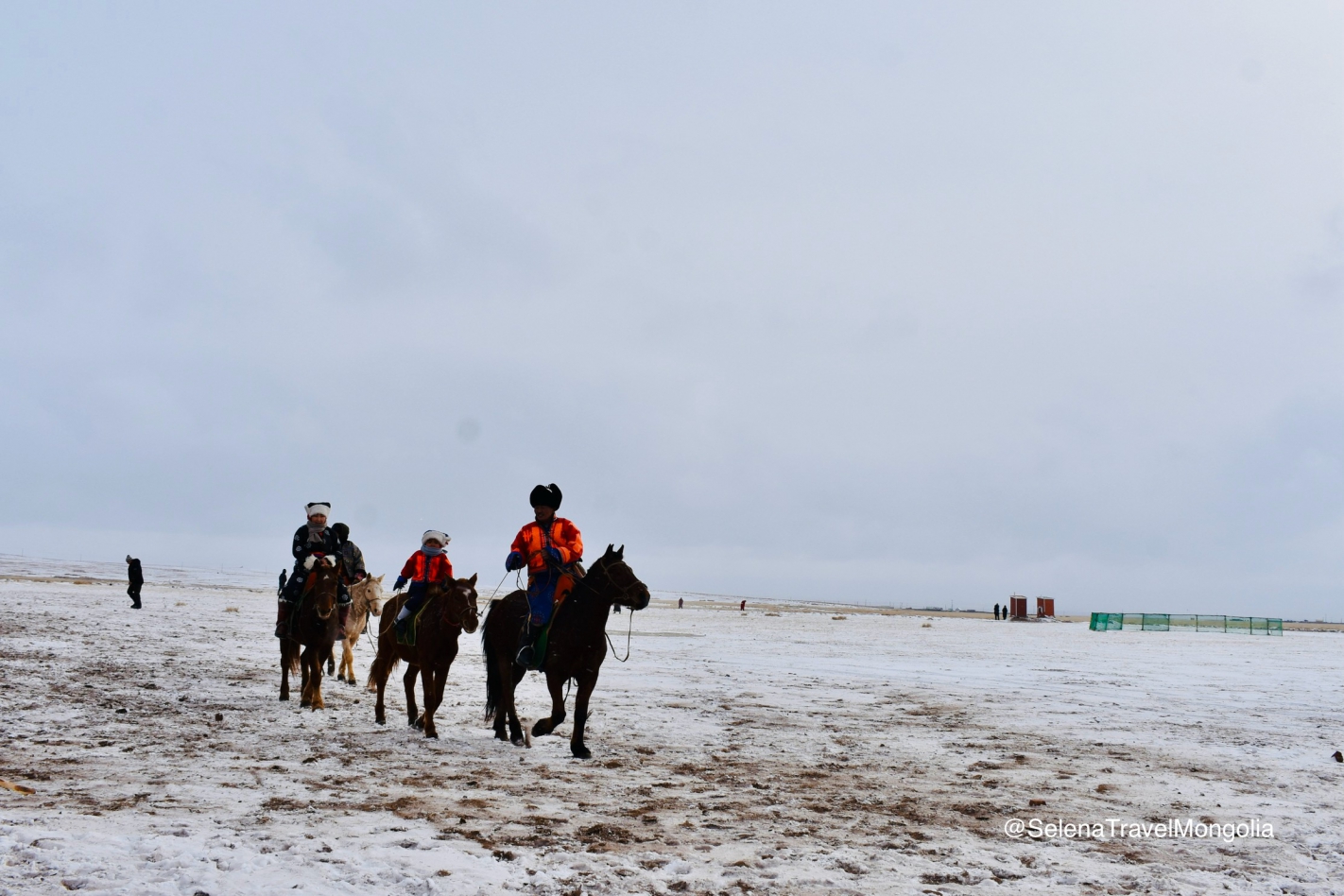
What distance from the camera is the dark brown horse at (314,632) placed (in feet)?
36.8

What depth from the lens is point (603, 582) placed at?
29.4ft

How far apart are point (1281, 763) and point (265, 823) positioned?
9.42m

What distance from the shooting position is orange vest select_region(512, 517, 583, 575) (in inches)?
375

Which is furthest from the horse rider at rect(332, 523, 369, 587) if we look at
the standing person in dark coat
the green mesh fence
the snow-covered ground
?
the green mesh fence

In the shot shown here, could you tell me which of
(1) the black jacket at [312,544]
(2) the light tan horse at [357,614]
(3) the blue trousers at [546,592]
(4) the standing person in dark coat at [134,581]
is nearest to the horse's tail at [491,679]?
(3) the blue trousers at [546,592]

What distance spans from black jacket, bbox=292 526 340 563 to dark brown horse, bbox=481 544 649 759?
13.0ft

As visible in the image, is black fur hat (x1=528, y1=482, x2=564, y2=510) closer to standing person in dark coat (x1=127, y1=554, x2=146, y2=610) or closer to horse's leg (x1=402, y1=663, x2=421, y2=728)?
horse's leg (x1=402, y1=663, x2=421, y2=728)

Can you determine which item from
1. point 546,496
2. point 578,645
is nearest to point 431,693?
point 578,645

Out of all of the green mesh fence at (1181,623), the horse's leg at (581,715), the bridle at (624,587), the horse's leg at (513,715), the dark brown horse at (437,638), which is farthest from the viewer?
the green mesh fence at (1181,623)

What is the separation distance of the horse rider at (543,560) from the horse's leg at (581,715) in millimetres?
675

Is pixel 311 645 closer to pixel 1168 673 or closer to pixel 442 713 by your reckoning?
pixel 442 713

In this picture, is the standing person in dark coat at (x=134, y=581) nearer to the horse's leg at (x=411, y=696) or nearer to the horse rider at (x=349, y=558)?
the horse rider at (x=349, y=558)

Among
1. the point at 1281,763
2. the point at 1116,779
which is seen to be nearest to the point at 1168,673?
the point at 1281,763

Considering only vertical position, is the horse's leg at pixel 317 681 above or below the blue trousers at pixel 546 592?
below
